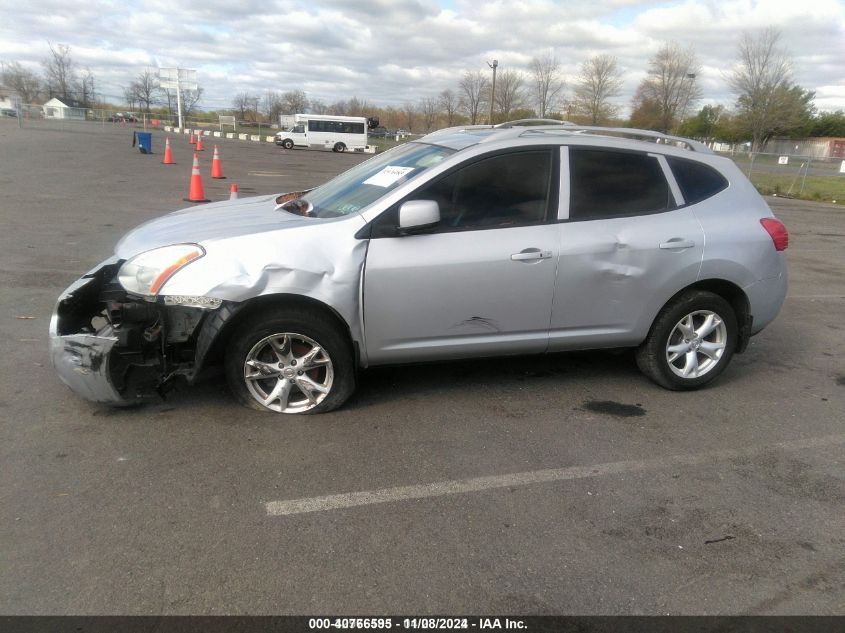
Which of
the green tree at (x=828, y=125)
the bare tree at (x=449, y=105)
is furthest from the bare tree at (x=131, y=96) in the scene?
the green tree at (x=828, y=125)

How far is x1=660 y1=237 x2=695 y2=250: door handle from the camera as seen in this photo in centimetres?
443

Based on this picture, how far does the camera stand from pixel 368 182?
14.8 feet

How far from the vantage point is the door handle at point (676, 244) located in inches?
174

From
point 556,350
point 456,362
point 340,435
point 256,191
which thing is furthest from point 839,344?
point 256,191

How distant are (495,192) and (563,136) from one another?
73 centimetres

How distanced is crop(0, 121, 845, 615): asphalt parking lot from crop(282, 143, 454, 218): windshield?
4.28 ft

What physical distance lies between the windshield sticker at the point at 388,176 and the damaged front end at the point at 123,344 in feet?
4.52

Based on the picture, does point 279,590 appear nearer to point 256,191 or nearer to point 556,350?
point 556,350

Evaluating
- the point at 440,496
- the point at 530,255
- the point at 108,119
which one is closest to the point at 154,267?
the point at 440,496

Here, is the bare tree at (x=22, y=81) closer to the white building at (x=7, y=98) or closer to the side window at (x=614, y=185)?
the white building at (x=7, y=98)

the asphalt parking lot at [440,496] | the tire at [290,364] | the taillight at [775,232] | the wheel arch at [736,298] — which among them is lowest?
the asphalt parking lot at [440,496]

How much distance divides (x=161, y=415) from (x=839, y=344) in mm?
6066

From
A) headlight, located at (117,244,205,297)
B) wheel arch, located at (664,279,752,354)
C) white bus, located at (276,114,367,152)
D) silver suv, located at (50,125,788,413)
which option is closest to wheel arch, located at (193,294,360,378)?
silver suv, located at (50,125,788,413)

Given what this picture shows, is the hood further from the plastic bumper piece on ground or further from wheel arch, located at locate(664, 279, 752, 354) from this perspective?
wheel arch, located at locate(664, 279, 752, 354)
